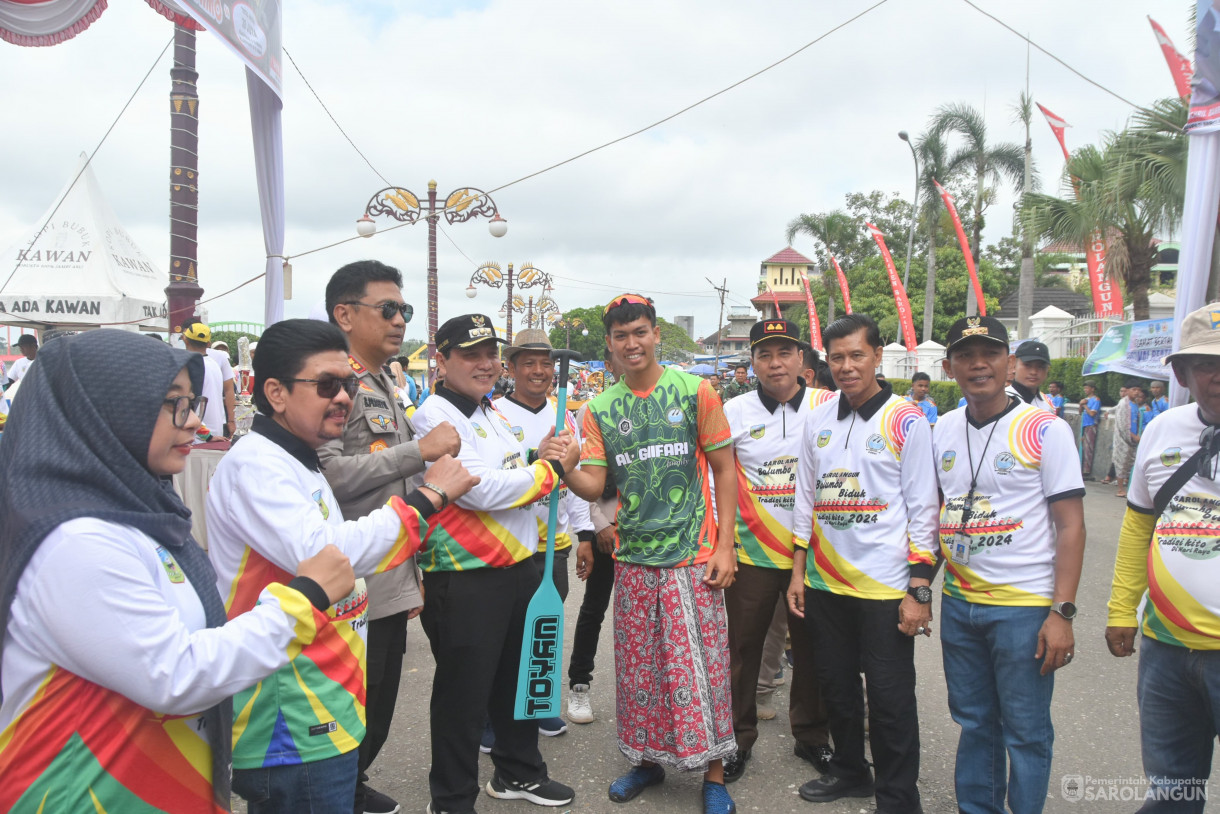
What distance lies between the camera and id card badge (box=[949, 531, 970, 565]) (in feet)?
9.37

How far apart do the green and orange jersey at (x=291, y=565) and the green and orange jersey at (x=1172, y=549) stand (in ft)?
7.80

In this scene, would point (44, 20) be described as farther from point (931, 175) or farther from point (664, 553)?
point (931, 175)

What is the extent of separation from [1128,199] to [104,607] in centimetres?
1652

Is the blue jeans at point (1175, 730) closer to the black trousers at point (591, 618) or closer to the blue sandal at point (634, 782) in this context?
the blue sandal at point (634, 782)

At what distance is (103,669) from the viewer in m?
1.36

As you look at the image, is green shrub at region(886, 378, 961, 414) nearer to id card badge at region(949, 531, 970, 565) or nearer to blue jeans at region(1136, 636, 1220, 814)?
id card badge at region(949, 531, 970, 565)

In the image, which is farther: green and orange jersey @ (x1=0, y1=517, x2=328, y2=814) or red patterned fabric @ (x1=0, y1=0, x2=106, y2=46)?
red patterned fabric @ (x1=0, y1=0, x2=106, y2=46)

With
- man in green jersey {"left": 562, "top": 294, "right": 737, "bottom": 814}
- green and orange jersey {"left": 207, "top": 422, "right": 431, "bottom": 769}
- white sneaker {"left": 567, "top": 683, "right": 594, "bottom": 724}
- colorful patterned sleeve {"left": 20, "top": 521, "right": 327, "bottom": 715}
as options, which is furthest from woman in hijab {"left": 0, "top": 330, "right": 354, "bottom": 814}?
white sneaker {"left": 567, "top": 683, "right": 594, "bottom": 724}

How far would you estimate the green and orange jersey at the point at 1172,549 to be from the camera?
2387 millimetres

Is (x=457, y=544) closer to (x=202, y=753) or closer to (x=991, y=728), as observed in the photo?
(x=202, y=753)

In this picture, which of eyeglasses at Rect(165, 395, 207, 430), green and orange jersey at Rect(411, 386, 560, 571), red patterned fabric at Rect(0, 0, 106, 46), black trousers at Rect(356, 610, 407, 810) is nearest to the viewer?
eyeglasses at Rect(165, 395, 207, 430)

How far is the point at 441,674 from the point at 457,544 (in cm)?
53

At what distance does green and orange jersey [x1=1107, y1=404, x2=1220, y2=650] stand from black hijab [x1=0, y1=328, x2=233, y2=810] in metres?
2.87

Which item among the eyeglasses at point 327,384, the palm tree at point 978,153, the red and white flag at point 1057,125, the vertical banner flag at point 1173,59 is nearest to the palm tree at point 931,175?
the palm tree at point 978,153
